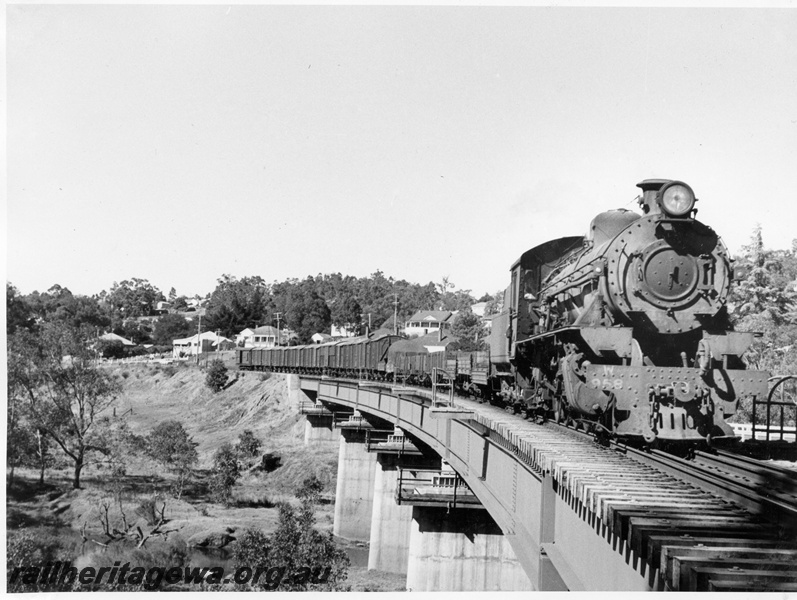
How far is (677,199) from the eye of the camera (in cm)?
1291

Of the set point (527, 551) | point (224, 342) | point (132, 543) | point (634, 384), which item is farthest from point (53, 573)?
point (224, 342)

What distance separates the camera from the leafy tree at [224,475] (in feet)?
138

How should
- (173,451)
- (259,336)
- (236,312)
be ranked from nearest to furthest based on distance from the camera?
(173,451), (259,336), (236,312)

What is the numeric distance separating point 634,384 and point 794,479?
8.81 feet

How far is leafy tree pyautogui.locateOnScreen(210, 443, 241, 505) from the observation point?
4209 centimetres

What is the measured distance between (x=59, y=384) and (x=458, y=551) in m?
26.2

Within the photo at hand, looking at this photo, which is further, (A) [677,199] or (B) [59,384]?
(B) [59,384]

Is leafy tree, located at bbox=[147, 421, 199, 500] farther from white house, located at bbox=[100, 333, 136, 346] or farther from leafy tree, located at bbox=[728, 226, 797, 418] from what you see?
white house, located at bbox=[100, 333, 136, 346]

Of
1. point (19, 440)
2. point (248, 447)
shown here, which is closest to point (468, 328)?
point (248, 447)

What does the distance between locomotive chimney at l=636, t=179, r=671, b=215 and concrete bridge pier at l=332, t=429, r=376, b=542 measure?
28.5m

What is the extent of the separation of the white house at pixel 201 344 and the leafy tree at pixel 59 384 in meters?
66.5

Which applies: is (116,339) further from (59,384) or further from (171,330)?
(59,384)

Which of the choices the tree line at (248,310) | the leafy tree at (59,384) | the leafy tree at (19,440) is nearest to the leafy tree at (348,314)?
the tree line at (248,310)

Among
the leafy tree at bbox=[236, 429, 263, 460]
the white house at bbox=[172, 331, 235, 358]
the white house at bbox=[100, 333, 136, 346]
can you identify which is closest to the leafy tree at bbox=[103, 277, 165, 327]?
the white house at bbox=[100, 333, 136, 346]
